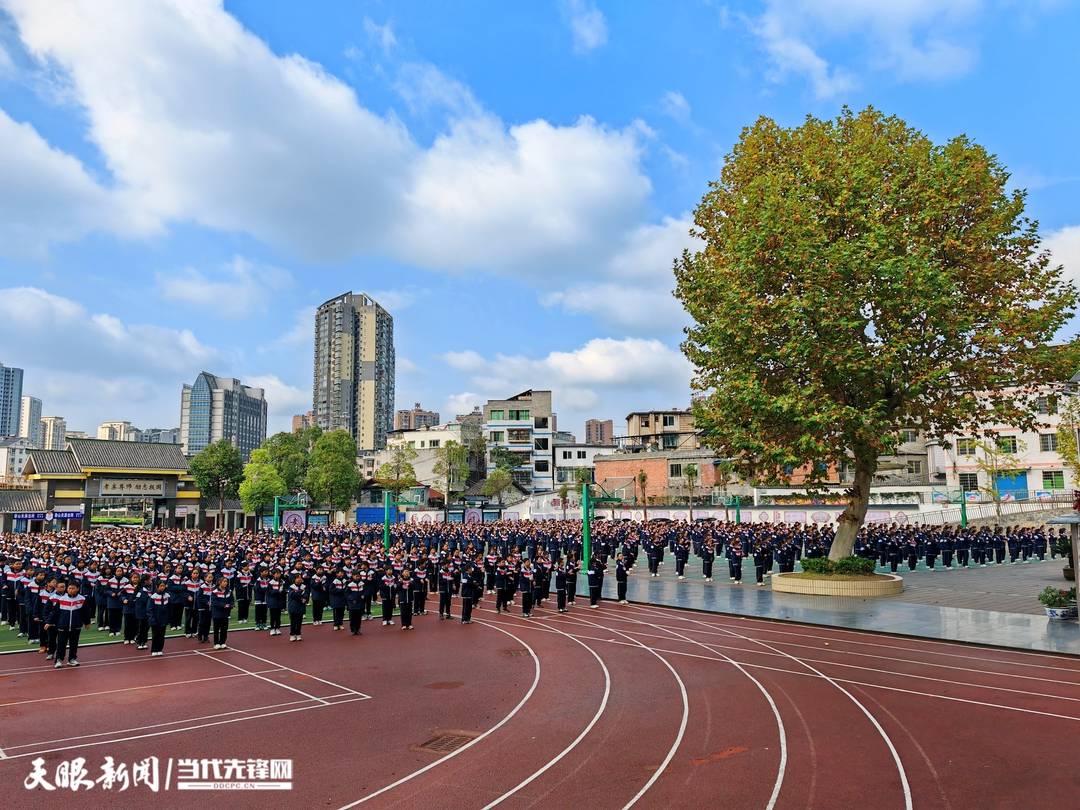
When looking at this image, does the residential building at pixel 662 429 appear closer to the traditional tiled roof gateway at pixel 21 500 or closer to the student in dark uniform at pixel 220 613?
the traditional tiled roof gateway at pixel 21 500

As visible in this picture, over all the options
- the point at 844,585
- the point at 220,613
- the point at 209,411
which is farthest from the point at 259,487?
the point at 209,411

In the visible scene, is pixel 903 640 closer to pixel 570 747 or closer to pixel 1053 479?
pixel 570 747

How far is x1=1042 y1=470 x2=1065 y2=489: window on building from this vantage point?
46706mm

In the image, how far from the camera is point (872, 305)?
2069cm

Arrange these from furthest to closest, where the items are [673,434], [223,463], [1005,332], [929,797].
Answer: [673,434] → [223,463] → [1005,332] → [929,797]

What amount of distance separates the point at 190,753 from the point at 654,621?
11.7 meters

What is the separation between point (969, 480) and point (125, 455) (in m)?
59.2

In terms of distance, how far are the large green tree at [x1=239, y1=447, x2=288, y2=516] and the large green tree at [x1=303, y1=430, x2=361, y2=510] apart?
282 centimetres

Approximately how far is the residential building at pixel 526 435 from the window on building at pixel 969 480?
35.8 meters

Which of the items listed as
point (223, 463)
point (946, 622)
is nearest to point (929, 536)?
point (946, 622)

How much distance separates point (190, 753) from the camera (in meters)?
7.97

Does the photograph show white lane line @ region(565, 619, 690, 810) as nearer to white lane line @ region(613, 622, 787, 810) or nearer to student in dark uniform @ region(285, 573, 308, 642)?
white lane line @ region(613, 622, 787, 810)

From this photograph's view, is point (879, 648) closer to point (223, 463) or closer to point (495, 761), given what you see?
point (495, 761)

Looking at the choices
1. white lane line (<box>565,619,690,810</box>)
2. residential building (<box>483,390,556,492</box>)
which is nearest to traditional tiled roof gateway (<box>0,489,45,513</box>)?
residential building (<box>483,390,556,492</box>)
